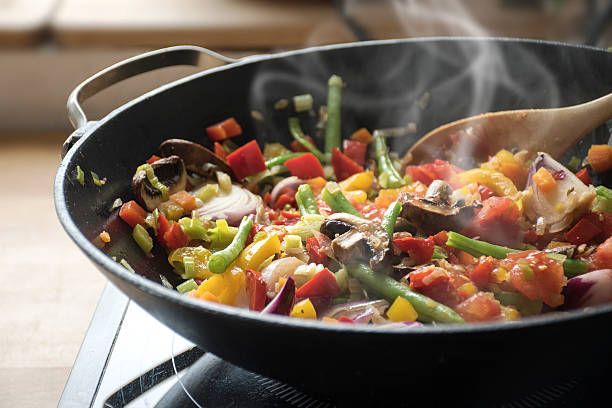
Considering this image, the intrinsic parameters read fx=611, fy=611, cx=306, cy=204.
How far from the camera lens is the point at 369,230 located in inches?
45.8

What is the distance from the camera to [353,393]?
34.2 inches

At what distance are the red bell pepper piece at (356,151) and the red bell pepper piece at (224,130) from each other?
0.31 m

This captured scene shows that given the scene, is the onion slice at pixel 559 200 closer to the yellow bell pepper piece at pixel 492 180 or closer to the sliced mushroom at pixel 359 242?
the yellow bell pepper piece at pixel 492 180

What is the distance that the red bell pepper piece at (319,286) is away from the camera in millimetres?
1091

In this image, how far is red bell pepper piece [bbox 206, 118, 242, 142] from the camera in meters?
1.61

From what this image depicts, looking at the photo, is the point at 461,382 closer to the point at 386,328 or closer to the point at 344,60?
the point at 386,328

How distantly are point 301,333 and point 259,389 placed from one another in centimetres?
45

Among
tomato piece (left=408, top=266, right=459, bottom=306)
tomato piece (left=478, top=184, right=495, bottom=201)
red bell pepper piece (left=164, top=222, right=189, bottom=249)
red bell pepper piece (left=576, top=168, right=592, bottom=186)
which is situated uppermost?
red bell pepper piece (left=576, top=168, right=592, bottom=186)

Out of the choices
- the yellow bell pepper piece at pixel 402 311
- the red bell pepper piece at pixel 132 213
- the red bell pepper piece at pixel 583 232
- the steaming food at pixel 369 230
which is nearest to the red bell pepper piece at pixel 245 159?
the steaming food at pixel 369 230

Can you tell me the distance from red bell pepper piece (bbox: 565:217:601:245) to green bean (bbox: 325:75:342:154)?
2.27 ft

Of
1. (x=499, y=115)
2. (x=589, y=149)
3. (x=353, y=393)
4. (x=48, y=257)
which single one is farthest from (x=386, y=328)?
(x=48, y=257)

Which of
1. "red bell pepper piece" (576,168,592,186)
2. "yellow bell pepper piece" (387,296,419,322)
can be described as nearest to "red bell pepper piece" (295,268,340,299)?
"yellow bell pepper piece" (387,296,419,322)

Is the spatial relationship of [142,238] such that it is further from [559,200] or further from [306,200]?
[559,200]

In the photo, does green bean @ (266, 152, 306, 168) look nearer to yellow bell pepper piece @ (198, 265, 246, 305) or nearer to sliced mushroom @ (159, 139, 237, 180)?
sliced mushroom @ (159, 139, 237, 180)
